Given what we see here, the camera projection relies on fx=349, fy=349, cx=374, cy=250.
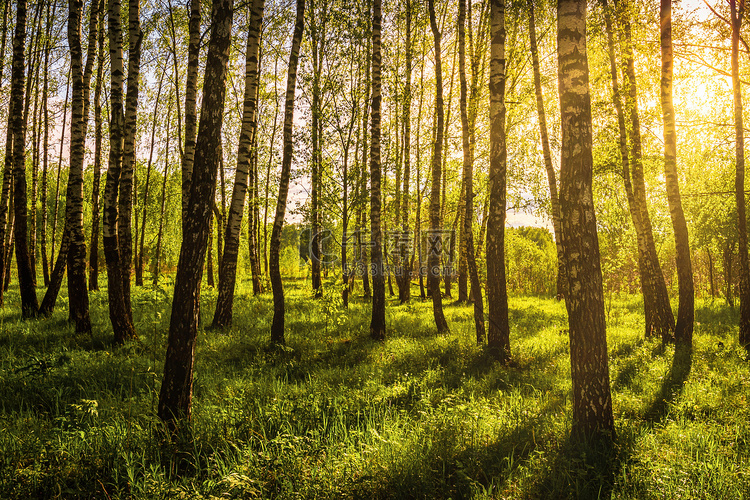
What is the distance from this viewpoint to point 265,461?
3.52m

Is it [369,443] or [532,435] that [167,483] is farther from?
[532,435]

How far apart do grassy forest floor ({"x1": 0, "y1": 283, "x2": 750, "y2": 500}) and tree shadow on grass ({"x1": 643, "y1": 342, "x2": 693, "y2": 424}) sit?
44mm

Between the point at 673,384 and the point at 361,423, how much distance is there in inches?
226

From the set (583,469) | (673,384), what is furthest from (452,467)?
(673,384)

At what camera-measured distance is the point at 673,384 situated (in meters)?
6.20

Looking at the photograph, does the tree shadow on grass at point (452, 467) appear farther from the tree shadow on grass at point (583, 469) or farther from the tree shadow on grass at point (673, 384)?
the tree shadow on grass at point (673, 384)

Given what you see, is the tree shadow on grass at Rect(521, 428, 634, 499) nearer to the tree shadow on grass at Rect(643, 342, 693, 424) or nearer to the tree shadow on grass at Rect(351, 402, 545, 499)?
the tree shadow on grass at Rect(351, 402, 545, 499)

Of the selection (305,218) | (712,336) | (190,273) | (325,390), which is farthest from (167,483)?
(712,336)

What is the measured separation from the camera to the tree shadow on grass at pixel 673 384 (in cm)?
511

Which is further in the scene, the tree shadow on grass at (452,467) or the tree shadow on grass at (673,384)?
the tree shadow on grass at (673,384)

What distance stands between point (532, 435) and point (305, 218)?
1070 centimetres

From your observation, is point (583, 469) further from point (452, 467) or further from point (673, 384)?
point (673, 384)

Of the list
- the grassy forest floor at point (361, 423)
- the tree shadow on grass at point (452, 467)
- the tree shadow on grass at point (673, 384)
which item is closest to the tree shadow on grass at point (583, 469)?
the grassy forest floor at point (361, 423)

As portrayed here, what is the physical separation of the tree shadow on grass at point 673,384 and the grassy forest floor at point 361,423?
0.04 meters
